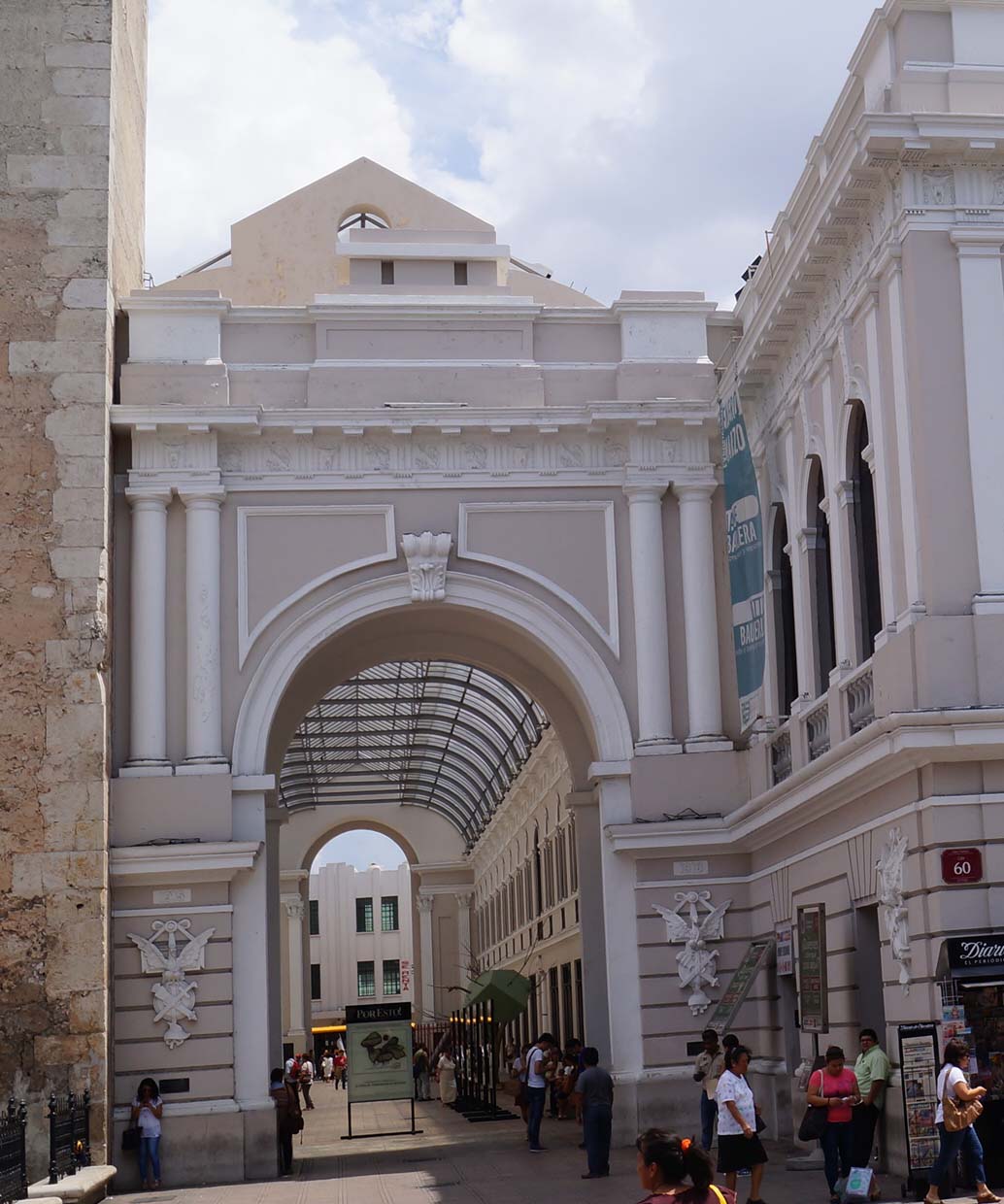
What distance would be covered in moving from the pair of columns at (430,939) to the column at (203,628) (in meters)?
41.2

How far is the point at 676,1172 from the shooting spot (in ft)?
24.6

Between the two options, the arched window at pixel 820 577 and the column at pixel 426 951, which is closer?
the arched window at pixel 820 577

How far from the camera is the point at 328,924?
86.6 metres

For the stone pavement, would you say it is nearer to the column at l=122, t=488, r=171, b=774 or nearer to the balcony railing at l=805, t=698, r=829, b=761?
the balcony railing at l=805, t=698, r=829, b=761

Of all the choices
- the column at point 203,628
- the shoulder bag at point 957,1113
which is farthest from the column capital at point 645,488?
the shoulder bag at point 957,1113

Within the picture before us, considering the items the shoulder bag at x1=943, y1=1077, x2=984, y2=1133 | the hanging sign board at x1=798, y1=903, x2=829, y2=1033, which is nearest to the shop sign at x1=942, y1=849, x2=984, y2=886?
the shoulder bag at x1=943, y1=1077, x2=984, y2=1133

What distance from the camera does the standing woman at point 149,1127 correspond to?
72.3 ft

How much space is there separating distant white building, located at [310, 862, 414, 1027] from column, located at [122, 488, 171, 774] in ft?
201

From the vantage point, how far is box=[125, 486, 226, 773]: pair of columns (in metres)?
24.1

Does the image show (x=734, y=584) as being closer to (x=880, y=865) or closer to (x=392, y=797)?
(x=880, y=865)

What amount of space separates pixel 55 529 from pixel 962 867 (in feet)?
41.3

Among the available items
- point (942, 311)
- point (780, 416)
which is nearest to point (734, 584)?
point (780, 416)

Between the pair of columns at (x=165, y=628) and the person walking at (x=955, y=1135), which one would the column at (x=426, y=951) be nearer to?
the pair of columns at (x=165, y=628)

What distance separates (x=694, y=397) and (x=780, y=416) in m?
2.67
